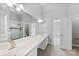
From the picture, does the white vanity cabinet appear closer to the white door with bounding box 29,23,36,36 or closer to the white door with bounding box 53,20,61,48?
the white door with bounding box 29,23,36,36

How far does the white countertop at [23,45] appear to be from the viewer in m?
1.86

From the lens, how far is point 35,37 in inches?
81.2

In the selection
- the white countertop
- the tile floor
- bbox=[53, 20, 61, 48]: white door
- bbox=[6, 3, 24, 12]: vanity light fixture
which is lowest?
the tile floor

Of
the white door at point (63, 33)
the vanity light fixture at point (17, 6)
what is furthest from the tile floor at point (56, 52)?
the vanity light fixture at point (17, 6)

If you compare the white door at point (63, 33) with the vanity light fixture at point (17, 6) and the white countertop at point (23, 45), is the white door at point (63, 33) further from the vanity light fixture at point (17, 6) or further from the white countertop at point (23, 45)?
the vanity light fixture at point (17, 6)

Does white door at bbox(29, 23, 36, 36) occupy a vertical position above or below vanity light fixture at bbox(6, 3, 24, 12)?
below

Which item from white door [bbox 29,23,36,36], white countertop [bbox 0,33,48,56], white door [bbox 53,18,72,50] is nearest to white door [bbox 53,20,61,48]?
white door [bbox 53,18,72,50]

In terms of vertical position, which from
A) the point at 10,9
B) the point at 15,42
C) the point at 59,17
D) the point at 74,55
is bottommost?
the point at 74,55

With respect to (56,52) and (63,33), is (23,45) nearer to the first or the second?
(56,52)

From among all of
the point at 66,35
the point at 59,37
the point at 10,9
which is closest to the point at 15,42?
the point at 10,9

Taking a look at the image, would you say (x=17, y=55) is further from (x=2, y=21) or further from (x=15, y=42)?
(x=2, y=21)

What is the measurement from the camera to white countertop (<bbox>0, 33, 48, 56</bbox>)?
186cm

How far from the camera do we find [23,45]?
201 cm

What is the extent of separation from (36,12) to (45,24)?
295 mm
